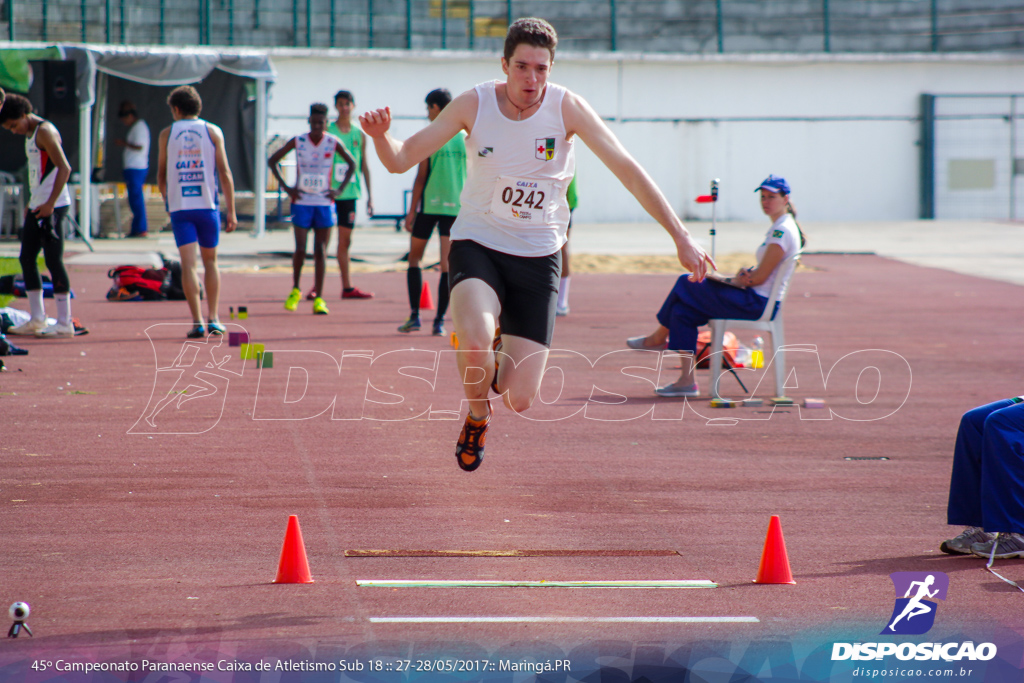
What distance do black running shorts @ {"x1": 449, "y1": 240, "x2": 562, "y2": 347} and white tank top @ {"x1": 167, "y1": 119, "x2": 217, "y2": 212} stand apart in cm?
547

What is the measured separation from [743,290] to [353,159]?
573 centimetres

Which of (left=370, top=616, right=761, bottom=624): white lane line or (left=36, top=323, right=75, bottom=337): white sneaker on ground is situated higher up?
(left=36, top=323, right=75, bottom=337): white sneaker on ground

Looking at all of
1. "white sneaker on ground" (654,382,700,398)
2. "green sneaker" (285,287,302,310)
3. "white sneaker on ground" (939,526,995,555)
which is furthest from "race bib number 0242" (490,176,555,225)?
"green sneaker" (285,287,302,310)

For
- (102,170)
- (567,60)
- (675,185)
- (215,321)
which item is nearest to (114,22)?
(102,170)

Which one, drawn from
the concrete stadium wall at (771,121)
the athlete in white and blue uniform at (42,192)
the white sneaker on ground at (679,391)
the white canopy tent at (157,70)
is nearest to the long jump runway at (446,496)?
the white sneaker on ground at (679,391)

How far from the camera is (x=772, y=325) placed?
8219mm

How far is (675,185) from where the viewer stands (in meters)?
30.1

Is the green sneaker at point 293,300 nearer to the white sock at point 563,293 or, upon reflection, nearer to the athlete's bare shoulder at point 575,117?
the white sock at point 563,293

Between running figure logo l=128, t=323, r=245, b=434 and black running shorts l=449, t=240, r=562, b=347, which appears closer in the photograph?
black running shorts l=449, t=240, r=562, b=347

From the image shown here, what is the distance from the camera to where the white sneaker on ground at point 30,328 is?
10562 mm

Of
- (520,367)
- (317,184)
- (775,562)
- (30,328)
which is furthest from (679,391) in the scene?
(30,328)

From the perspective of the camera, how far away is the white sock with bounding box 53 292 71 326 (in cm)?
1045

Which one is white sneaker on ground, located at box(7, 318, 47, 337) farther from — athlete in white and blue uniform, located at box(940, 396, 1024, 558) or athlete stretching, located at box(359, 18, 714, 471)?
athlete in white and blue uniform, located at box(940, 396, 1024, 558)

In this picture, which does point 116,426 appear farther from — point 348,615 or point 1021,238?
point 1021,238
